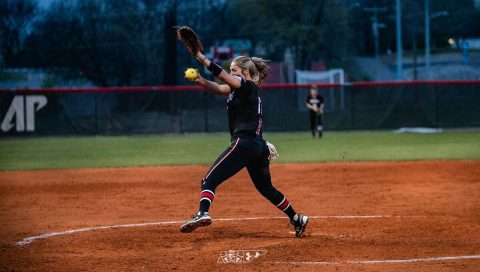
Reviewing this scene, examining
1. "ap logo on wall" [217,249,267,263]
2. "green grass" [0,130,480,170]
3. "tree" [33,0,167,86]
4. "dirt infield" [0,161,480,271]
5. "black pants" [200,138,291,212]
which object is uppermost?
"tree" [33,0,167,86]

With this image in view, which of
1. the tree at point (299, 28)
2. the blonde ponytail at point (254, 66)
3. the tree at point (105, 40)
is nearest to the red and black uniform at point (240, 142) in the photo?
the blonde ponytail at point (254, 66)

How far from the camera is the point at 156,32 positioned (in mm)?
46188

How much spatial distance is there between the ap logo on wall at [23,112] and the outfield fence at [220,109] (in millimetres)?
133

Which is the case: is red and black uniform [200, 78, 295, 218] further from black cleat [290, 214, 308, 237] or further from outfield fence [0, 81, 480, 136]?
outfield fence [0, 81, 480, 136]

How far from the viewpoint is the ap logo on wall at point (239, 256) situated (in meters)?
7.30

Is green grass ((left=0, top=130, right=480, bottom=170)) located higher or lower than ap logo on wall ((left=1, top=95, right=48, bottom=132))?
lower

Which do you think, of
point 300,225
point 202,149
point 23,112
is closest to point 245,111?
point 300,225

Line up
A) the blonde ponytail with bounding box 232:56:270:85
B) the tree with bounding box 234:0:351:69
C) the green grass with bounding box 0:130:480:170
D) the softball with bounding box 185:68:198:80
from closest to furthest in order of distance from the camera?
1. the softball with bounding box 185:68:198:80
2. the blonde ponytail with bounding box 232:56:270:85
3. the green grass with bounding box 0:130:480:170
4. the tree with bounding box 234:0:351:69

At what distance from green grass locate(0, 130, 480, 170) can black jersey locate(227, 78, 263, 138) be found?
35.3ft

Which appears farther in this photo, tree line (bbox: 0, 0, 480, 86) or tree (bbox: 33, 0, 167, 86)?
tree (bbox: 33, 0, 167, 86)

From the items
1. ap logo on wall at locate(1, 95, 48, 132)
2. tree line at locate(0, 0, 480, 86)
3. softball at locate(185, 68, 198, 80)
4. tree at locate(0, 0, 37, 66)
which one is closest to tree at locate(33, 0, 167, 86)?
tree line at locate(0, 0, 480, 86)

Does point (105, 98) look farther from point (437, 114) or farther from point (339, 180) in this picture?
point (339, 180)

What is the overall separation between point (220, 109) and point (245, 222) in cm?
2310

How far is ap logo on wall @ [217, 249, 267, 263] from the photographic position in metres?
Result: 7.30
